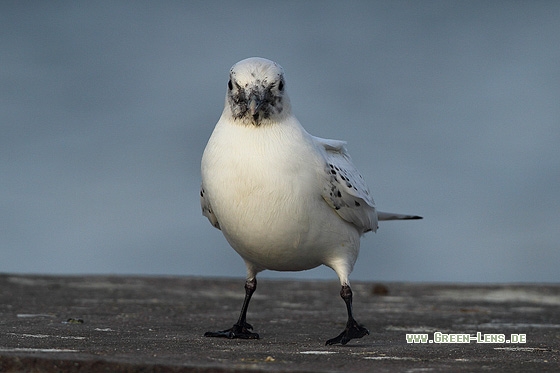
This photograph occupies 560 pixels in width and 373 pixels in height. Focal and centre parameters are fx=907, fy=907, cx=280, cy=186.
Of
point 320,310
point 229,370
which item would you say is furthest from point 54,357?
point 320,310

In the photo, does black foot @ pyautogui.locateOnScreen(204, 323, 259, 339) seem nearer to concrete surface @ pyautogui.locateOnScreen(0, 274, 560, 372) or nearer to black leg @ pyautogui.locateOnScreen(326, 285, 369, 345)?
concrete surface @ pyautogui.locateOnScreen(0, 274, 560, 372)

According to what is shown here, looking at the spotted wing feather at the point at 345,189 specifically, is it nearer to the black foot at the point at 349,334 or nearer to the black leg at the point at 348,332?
the black leg at the point at 348,332

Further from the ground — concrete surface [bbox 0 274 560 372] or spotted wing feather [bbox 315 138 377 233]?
spotted wing feather [bbox 315 138 377 233]

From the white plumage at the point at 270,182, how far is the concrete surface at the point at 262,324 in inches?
24.5

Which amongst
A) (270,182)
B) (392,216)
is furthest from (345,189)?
(392,216)

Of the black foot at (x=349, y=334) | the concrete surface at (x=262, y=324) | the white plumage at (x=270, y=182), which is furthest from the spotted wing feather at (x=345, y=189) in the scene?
the concrete surface at (x=262, y=324)

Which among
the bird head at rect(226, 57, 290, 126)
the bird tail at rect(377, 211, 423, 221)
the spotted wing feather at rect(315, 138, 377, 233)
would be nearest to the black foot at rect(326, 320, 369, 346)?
the spotted wing feather at rect(315, 138, 377, 233)

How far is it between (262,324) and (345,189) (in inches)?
67.8

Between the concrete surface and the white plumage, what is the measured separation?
622 mm

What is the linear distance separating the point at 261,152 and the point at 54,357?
1.93 m

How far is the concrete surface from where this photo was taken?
4457mm

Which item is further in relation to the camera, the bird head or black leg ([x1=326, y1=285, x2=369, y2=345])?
black leg ([x1=326, y1=285, x2=369, y2=345])

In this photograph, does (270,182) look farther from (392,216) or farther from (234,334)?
(392,216)

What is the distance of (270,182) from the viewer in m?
5.58
